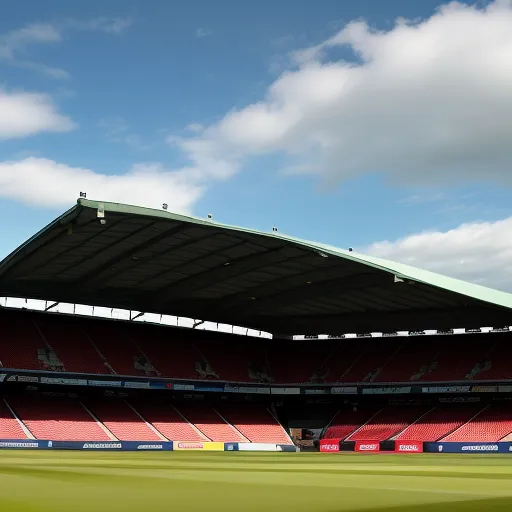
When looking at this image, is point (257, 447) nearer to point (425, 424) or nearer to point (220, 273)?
point (425, 424)

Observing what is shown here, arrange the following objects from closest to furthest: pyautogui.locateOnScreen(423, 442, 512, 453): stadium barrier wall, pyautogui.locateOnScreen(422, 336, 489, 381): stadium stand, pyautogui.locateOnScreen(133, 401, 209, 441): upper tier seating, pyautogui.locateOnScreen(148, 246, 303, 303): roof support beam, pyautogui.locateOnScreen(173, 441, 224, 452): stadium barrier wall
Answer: pyautogui.locateOnScreen(148, 246, 303, 303): roof support beam, pyautogui.locateOnScreen(423, 442, 512, 453): stadium barrier wall, pyautogui.locateOnScreen(173, 441, 224, 452): stadium barrier wall, pyautogui.locateOnScreen(133, 401, 209, 441): upper tier seating, pyautogui.locateOnScreen(422, 336, 489, 381): stadium stand

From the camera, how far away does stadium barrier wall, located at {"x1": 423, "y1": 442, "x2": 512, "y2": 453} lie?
4869cm

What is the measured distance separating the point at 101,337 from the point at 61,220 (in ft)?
83.0

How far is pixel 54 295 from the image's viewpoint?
53.3 meters

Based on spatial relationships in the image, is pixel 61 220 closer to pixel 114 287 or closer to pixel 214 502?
pixel 114 287

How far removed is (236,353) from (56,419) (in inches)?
775

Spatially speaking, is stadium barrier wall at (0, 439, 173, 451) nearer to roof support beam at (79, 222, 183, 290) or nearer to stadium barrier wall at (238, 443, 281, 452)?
stadium barrier wall at (238, 443, 281, 452)

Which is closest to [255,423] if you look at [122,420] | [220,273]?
[122,420]

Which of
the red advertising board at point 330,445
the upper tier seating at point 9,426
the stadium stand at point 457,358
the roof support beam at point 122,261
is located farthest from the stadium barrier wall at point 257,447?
the roof support beam at point 122,261

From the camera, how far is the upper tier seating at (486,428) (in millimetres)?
51281

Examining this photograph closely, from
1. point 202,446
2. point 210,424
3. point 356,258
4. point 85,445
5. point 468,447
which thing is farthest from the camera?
point 210,424

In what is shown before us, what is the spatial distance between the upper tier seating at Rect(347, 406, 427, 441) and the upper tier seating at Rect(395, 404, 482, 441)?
2.91ft

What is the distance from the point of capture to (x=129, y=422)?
5375 centimetres

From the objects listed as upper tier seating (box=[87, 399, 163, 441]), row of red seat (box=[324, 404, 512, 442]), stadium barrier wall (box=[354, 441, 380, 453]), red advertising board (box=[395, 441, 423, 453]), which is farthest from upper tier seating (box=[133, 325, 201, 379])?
red advertising board (box=[395, 441, 423, 453])
